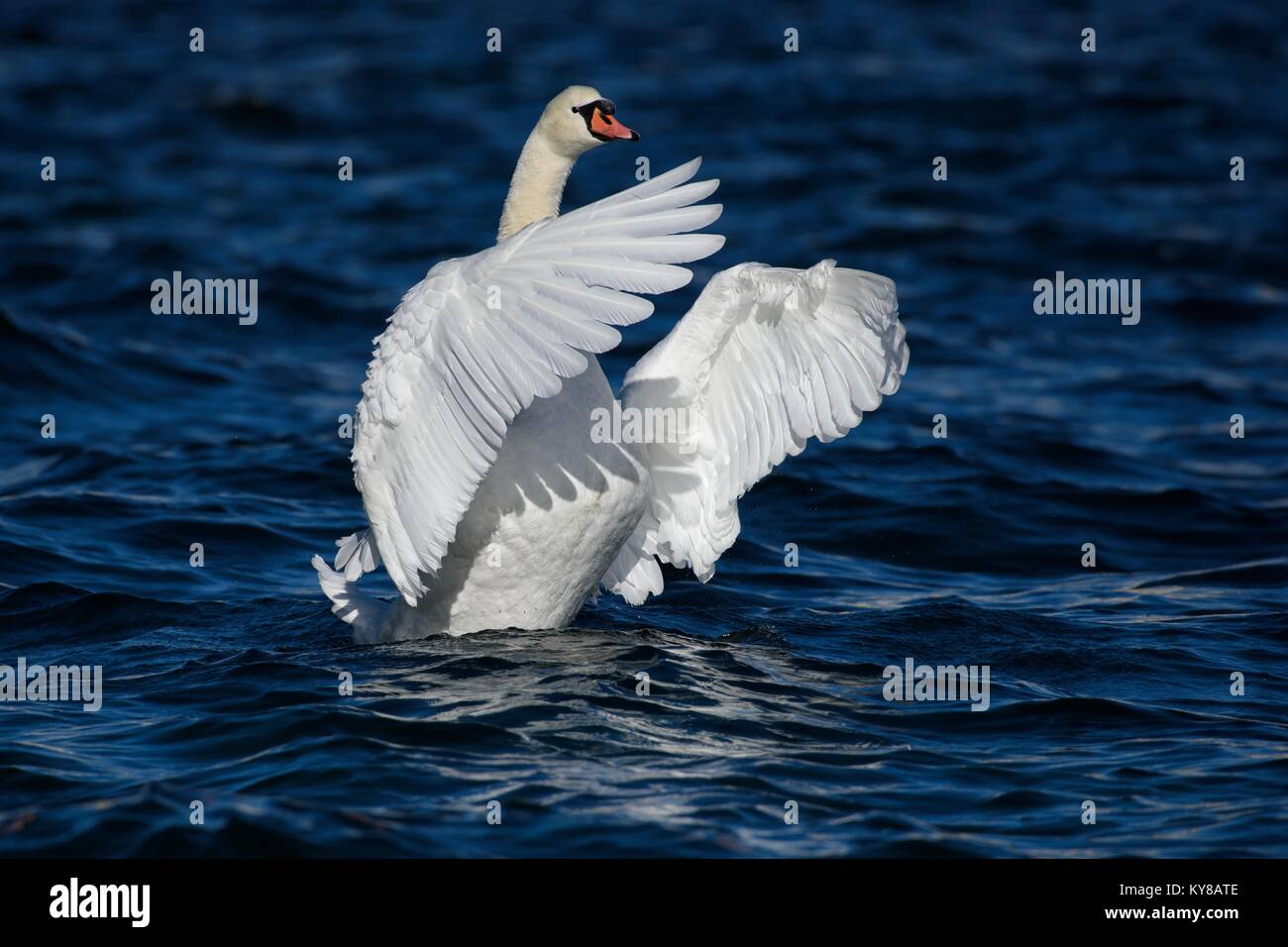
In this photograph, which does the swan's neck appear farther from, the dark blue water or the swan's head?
the dark blue water

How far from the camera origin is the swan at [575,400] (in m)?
6.74

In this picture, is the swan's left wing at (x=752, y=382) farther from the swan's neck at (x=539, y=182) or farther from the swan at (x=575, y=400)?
the swan's neck at (x=539, y=182)

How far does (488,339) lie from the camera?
6.91 metres

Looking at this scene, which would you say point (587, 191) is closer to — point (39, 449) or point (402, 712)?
point (39, 449)

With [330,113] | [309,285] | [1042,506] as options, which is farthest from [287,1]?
[1042,506]

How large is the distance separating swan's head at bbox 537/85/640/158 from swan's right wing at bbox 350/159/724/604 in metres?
1.57

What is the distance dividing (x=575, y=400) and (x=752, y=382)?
1.38 m

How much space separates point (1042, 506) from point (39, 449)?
7760mm

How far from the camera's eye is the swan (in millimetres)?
Result: 6738

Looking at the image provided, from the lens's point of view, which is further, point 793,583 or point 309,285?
point 309,285

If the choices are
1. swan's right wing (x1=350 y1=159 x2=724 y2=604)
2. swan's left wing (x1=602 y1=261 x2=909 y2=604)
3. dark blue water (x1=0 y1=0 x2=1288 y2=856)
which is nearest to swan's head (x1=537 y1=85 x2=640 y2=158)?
swan's left wing (x1=602 y1=261 x2=909 y2=604)

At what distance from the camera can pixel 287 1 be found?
30.4 m

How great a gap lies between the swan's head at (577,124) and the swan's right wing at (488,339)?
157 cm

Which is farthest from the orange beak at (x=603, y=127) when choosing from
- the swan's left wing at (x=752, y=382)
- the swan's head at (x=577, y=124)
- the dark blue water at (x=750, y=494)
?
the dark blue water at (x=750, y=494)
